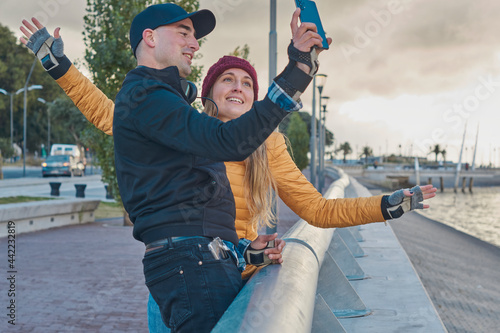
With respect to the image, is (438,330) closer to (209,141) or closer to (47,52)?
(209,141)

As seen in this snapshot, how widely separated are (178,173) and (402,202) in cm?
104

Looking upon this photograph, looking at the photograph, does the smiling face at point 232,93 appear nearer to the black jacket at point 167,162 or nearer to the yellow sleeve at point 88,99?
the yellow sleeve at point 88,99

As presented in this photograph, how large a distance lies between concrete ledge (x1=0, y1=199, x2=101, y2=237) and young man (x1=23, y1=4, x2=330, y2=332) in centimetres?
1002

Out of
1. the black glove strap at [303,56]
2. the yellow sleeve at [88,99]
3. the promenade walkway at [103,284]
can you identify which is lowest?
the promenade walkway at [103,284]

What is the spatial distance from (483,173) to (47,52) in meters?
111

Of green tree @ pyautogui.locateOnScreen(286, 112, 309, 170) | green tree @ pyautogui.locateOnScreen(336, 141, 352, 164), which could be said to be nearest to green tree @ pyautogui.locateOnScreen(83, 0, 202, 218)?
green tree @ pyautogui.locateOnScreen(286, 112, 309, 170)

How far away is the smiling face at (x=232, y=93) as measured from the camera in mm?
2732

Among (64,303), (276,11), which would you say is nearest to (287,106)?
(64,303)

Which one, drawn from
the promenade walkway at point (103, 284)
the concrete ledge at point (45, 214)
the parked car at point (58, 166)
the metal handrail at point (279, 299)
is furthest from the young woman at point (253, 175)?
the parked car at point (58, 166)

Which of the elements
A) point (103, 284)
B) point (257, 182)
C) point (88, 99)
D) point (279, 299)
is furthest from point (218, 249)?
point (103, 284)

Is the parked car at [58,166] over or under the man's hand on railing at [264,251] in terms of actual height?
under

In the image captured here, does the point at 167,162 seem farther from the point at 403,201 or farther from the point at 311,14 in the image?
the point at 403,201

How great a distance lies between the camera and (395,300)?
11.4 ft

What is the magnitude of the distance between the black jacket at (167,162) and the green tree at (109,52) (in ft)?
36.5
